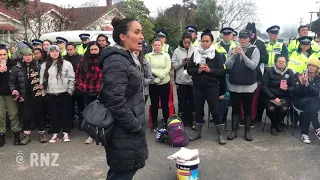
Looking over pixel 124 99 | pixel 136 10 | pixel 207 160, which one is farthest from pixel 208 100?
pixel 136 10

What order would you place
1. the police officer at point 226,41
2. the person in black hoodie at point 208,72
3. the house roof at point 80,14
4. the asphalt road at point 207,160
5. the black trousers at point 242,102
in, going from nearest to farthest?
1. the asphalt road at point 207,160
2. the person in black hoodie at point 208,72
3. the black trousers at point 242,102
4. the police officer at point 226,41
5. the house roof at point 80,14

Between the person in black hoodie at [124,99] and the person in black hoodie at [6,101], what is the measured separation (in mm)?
3454

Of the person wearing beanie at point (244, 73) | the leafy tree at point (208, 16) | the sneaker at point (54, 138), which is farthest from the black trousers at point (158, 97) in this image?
the leafy tree at point (208, 16)

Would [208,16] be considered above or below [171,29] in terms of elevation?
above

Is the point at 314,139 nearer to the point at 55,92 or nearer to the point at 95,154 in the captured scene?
the point at 95,154

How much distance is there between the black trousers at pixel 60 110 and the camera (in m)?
5.47

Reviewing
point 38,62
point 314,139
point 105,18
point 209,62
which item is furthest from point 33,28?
point 314,139

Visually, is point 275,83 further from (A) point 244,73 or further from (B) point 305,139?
(B) point 305,139

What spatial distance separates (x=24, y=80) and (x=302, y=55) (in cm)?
552

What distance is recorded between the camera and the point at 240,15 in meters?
33.1

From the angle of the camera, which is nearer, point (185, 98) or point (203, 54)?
point (203, 54)

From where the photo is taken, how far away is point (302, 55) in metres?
6.19

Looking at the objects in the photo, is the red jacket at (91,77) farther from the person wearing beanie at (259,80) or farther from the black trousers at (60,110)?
the person wearing beanie at (259,80)

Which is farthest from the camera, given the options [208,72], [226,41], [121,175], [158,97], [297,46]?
[226,41]
